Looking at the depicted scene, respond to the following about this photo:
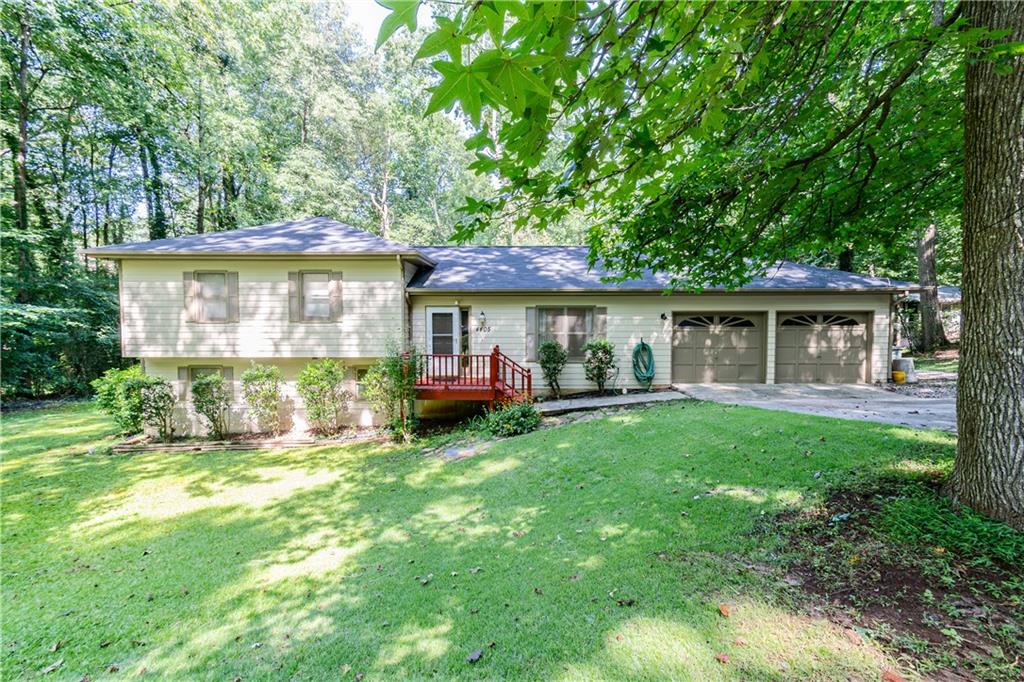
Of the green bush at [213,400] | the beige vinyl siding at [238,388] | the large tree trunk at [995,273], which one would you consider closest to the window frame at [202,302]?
the beige vinyl siding at [238,388]

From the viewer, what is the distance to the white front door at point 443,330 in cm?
1045

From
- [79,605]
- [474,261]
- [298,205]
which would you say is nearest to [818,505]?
[79,605]

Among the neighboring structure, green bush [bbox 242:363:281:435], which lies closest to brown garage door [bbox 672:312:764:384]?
the neighboring structure

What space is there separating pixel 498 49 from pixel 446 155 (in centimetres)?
2620

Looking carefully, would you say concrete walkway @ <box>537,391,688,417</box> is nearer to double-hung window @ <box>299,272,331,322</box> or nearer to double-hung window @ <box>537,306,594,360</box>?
double-hung window @ <box>537,306,594,360</box>

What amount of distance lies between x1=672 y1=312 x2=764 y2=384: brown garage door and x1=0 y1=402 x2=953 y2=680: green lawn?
3.63m

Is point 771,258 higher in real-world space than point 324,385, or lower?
higher

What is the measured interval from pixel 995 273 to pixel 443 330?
30.4 ft

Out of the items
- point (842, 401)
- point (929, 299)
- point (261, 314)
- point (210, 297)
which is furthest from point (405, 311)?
point (929, 299)

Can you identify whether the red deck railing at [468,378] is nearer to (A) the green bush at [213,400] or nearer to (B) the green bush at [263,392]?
(B) the green bush at [263,392]

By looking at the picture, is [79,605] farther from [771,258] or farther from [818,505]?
[771,258]

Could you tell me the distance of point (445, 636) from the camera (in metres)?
2.87

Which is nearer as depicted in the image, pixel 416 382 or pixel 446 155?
pixel 416 382

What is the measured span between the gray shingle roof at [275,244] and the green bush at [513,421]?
425cm
